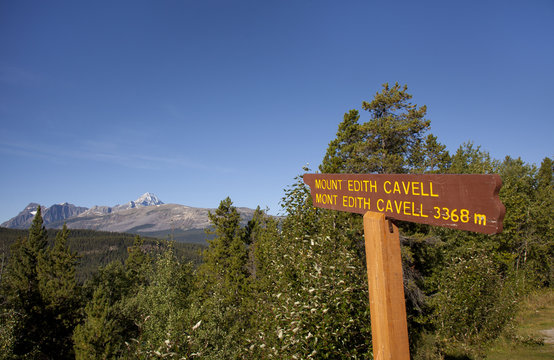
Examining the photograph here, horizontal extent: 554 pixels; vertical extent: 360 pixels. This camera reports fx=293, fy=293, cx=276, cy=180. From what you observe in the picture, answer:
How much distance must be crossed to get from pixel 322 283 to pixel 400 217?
2915 mm

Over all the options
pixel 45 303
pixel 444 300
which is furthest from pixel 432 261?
pixel 45 303

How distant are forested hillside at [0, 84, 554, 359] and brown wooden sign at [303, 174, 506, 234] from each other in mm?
2240

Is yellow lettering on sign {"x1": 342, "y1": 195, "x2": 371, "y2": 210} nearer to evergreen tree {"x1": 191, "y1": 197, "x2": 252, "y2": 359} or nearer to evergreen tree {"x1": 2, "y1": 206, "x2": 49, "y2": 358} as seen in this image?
evergreen tree {"x1": 191, "y1": 197, "x2": 252, "y2": 359}

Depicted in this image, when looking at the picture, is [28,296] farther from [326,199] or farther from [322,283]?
[326,199]

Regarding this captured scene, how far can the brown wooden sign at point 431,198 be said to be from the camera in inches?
87.6

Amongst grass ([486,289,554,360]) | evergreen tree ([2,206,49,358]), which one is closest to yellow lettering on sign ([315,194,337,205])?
grass ([486,289,554,360])

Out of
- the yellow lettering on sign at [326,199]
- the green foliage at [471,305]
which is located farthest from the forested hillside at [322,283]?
the yellow lettering on sign at [326,199]

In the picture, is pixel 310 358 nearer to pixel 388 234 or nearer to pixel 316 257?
pixel 316 257

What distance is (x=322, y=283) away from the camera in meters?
5.36

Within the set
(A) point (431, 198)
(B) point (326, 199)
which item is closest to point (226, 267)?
(B) point (326, 199)

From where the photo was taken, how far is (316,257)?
621 cm

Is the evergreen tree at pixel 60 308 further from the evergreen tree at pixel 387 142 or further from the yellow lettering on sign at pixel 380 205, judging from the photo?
the yellow lettering on sign at pixel 380 205

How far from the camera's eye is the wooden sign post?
228cm

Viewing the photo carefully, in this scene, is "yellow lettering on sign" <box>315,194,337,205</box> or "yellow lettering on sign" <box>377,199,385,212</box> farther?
"yellow lettering on sign" <box>315,194,337,205</box>
